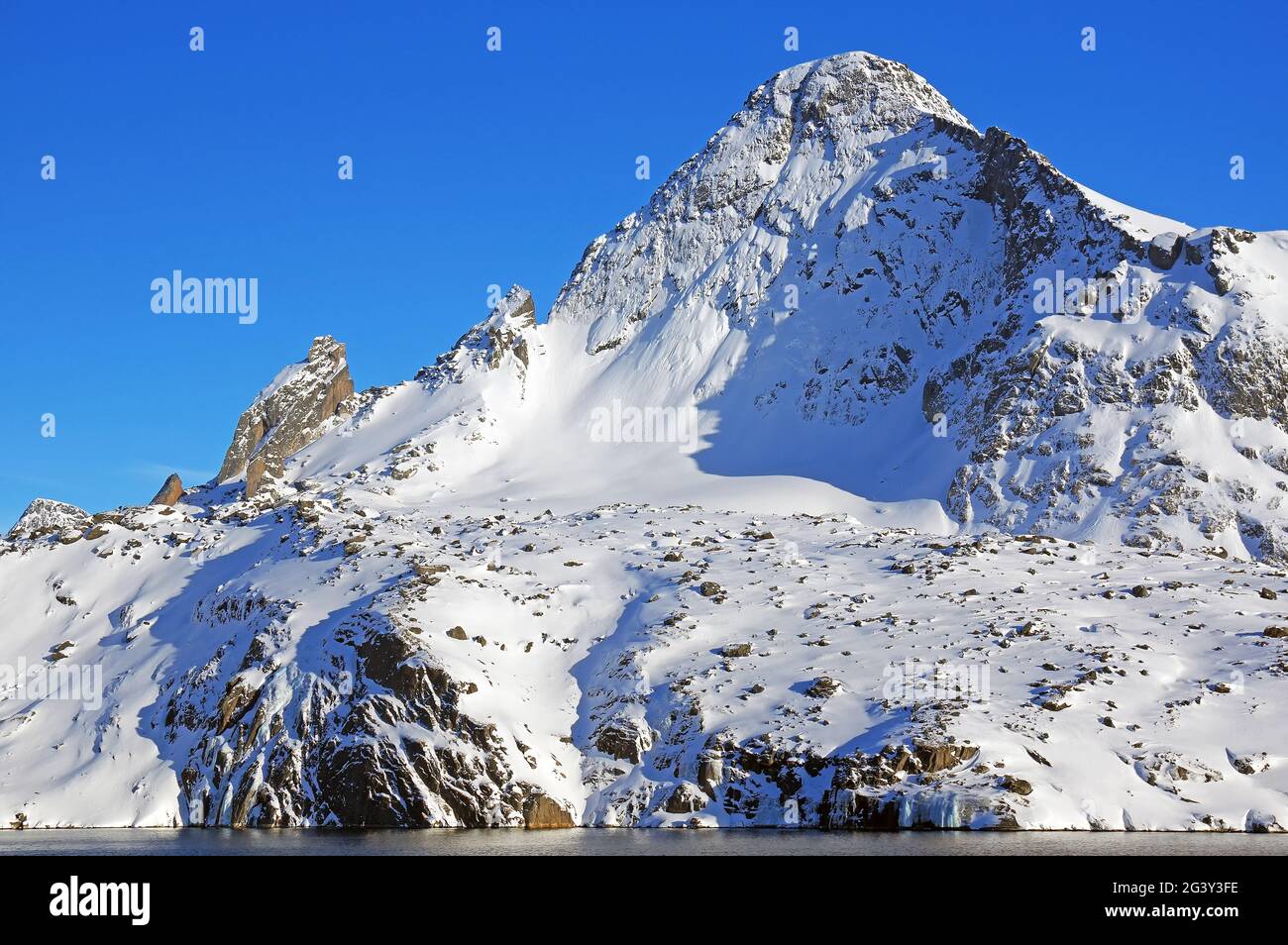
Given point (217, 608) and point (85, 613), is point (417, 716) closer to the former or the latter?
point (217, 608)

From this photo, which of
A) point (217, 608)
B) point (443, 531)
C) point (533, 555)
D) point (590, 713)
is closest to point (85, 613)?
point (217, 608)

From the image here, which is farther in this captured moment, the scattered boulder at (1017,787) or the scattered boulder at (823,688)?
the scattered boulder at (823,688)

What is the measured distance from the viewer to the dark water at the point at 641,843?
84.7 m

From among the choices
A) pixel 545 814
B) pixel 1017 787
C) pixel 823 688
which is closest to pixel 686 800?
pixel 545 814

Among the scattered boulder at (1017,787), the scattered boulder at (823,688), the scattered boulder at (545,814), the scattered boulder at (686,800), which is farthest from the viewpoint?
the scattered boulder at (823,688)

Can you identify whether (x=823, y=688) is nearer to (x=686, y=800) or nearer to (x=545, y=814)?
(x=686, y=800)

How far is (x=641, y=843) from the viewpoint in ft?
314

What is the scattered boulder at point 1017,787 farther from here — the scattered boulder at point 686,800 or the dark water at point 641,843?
the scattered boulder at point 686,800

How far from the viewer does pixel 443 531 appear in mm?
178375

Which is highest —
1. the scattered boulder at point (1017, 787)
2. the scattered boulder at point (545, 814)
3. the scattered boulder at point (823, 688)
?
the scattered boulder at point (823, 688)

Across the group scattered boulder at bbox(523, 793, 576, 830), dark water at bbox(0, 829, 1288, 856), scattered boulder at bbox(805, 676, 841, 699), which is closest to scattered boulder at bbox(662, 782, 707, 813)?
dark water at bbox(0, 829, 1288, 856)

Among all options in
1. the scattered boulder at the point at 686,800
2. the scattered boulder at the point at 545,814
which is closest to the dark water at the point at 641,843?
the scattered boulder at the point at 545,814

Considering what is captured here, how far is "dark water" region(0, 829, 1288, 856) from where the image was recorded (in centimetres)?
8466

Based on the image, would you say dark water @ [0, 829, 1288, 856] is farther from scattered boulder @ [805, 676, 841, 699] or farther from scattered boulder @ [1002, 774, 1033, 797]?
scattered boulder @ [805, 676, 841, 699]
